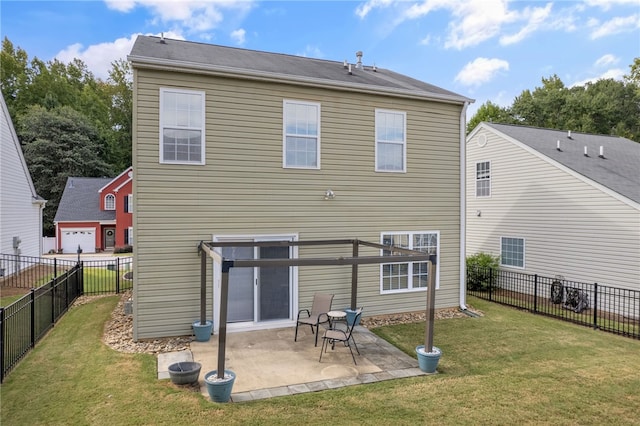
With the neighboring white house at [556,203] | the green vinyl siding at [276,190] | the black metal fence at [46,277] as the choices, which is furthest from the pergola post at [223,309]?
the neighboring white house at [556,203]

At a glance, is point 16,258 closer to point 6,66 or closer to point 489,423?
point 489,423

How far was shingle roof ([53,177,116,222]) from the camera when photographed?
1139 inches

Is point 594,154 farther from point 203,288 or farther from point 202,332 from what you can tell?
point 202,332

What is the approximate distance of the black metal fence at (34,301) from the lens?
5.97 meters

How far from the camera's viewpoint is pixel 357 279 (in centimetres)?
909

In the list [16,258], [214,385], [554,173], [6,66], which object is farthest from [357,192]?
[6,66]

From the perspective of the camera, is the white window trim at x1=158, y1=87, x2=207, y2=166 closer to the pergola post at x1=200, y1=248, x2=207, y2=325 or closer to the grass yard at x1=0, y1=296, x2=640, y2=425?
the pergola post at x1=200, y1=248, x2=207, y2=325

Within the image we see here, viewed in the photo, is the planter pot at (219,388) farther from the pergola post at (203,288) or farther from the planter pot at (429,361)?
the planter pot at (429,361)

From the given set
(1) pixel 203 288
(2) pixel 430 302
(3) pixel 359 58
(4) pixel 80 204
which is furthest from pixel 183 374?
(4) pixel 80 204

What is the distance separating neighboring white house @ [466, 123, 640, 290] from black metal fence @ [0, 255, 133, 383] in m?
14.5

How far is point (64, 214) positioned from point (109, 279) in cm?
1864

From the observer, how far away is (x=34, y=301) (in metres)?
7.09

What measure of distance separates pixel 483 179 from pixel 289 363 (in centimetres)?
1293

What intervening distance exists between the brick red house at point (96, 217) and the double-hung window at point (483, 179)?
24851mm
